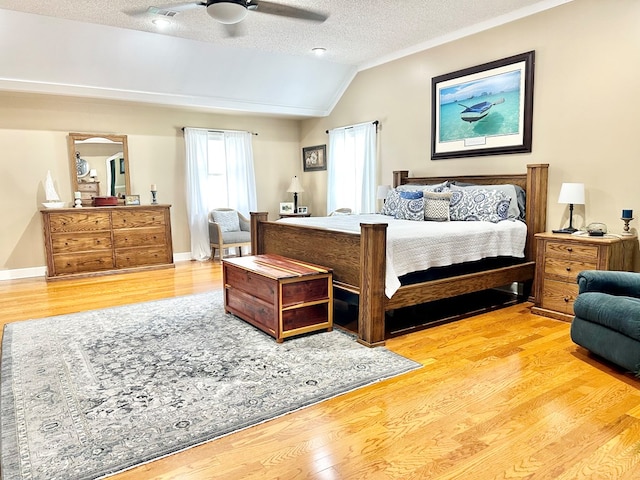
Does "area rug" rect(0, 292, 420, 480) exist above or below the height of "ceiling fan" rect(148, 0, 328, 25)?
below

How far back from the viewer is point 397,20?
174 inches

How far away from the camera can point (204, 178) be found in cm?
699

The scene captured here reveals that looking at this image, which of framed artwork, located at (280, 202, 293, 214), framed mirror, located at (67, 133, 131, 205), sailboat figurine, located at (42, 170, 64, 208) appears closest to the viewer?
sailboat figurine, located at (42, 170, 64, 208)

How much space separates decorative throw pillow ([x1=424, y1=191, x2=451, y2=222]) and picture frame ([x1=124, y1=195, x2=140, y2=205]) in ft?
13.7

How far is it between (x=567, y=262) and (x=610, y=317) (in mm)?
1108

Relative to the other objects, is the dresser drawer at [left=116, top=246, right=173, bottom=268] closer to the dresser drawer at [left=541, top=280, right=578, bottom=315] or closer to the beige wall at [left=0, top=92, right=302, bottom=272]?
the beige wall at [left=0, top=92, right=302, bottom=272]

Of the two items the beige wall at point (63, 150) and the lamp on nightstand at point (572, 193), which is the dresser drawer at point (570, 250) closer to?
the lamp on nightstand at point (572, 193)

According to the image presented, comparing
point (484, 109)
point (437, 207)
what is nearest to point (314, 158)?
point (484, 109)

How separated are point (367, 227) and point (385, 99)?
3.47m

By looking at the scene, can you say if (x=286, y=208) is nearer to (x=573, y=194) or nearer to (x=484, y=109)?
(x=484, y=109)

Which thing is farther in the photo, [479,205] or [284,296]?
[479,205]

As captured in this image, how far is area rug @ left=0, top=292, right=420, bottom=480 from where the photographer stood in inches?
76.4

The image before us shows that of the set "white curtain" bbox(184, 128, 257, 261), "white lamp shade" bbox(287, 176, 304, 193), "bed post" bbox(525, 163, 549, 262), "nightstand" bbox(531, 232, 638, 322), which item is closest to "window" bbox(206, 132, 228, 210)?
"white curtain" bbox(184, 128, 257, 261)

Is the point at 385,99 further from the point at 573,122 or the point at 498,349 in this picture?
the point at 498,349
